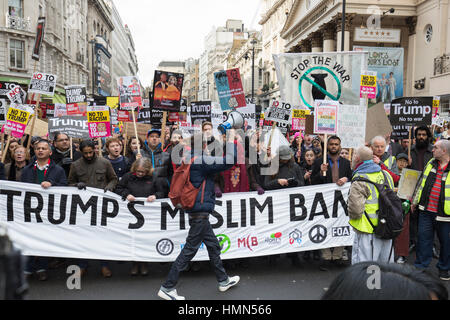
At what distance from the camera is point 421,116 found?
324 inches

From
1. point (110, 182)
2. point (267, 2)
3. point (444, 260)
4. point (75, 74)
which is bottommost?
point (444, 260)

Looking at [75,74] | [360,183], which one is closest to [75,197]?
[360,183]

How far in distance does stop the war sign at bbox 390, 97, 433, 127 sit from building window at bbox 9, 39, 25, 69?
30.6 meters

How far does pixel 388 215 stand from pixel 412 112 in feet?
15.3

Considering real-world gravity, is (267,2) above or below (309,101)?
above

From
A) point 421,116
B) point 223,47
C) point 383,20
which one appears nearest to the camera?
point 421,116

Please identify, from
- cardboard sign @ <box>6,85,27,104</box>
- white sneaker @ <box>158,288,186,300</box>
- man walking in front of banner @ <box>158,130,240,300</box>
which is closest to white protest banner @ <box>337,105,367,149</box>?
man walking in front of banner @ <box>158,130,240,300</box>

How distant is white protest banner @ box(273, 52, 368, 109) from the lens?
8.00 metres

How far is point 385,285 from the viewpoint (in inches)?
45.9

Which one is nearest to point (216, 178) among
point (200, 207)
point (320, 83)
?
point (200, 207)
